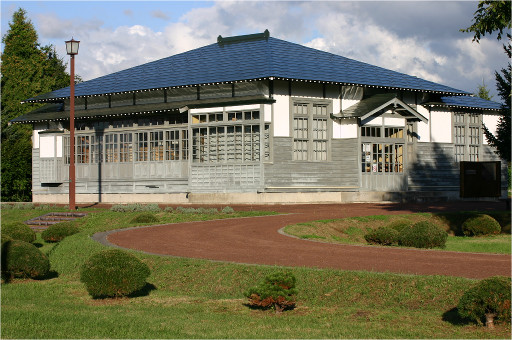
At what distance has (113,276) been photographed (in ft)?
49.8

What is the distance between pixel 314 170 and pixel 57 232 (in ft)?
50.6

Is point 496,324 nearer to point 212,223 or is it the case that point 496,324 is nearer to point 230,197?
point 212,223

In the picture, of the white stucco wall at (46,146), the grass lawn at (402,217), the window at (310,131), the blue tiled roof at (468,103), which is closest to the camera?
the grass lawn at (402,217)

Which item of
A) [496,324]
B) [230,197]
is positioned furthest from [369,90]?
[496,324]

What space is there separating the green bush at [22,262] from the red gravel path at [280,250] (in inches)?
129

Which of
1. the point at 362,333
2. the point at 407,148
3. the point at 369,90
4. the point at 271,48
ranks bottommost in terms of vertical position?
the point at 362,333

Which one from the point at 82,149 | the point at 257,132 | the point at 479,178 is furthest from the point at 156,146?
the point at 479,178

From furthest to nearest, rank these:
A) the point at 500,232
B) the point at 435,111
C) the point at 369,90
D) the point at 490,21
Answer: the point at 435,111 → the point at 369,90 → the point at 500,232 → the point at 490,21

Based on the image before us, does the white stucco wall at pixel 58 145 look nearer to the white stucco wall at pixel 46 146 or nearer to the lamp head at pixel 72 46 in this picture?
the white stucco wall at pixel 46 146

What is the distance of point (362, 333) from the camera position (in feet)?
36.9

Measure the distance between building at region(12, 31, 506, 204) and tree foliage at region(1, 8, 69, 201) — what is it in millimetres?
7431

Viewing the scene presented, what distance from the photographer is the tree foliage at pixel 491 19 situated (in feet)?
73.0

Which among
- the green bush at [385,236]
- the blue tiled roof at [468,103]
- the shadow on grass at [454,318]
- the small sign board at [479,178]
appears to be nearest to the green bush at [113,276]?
the shadow on grass at [454,318]

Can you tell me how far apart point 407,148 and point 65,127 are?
2083 cm
